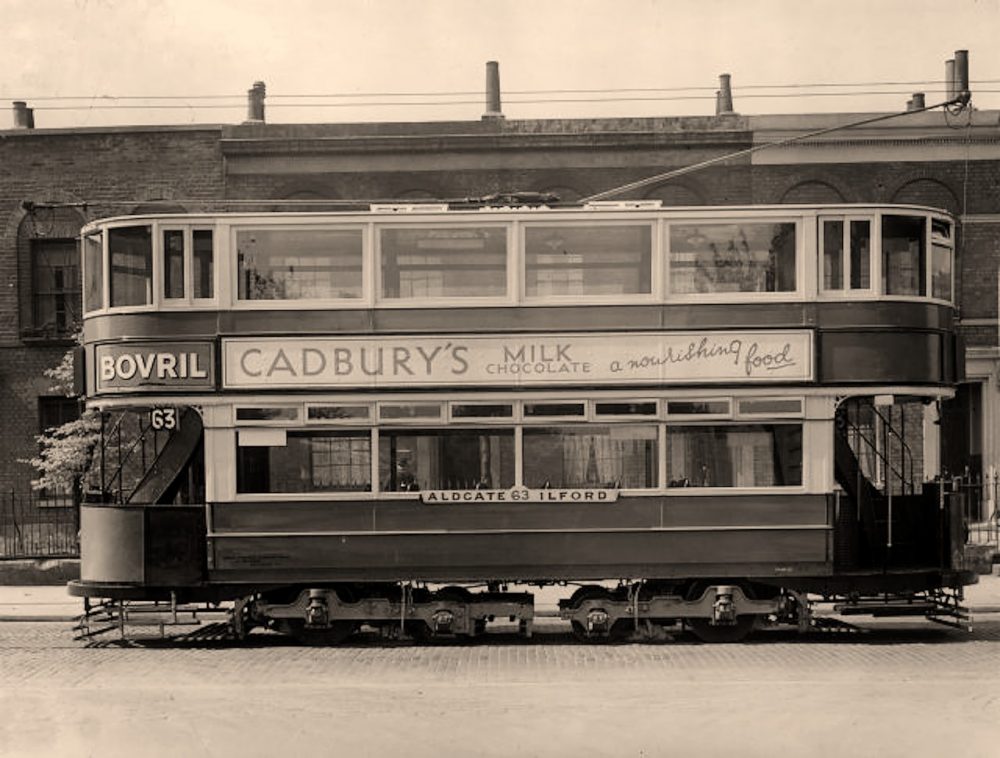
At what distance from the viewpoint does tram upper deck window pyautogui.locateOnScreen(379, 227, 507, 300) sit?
1175cm

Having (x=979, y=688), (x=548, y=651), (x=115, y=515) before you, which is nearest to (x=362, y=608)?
(x=548, y=651)

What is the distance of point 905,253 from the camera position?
12.1 meters

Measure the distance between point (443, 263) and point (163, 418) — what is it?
3.18 meters

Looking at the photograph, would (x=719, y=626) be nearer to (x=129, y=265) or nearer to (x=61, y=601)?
(x=129, y=265)

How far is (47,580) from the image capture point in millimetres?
17422

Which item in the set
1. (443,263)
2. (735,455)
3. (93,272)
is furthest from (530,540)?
(93,272)

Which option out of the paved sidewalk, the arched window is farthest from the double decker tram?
the arched window

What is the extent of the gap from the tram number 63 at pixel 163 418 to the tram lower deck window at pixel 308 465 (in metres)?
0.88

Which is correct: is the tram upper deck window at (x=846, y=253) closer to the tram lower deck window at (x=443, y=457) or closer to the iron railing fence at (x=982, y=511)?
the tram lower deck window at (x=443, y=457)

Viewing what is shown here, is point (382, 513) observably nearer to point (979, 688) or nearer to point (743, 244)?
point (743, 244)

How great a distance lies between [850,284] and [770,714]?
4.90 m

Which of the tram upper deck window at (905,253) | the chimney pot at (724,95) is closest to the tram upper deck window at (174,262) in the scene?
the tram upper deck window at (905,253)

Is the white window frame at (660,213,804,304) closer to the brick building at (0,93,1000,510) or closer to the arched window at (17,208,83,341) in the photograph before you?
the brick building at (0,93,1000,510)

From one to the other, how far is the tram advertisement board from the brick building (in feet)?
35.5
